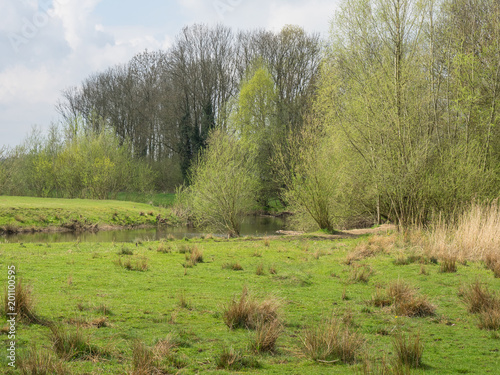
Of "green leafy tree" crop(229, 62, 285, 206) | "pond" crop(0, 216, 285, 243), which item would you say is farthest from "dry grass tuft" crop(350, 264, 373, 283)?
"green leafy tree" crop(229, 62, 285, 206)

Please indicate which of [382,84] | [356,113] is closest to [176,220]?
[356,113]

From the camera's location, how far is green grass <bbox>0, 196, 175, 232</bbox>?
96.7 ft

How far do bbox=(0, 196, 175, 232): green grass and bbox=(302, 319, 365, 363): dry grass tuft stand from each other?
27.6 m

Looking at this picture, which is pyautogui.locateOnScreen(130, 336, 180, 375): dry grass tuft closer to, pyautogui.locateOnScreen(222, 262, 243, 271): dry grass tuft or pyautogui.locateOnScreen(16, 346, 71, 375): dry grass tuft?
pyautogui.locateOnScreen(16, 346, 71, 375): dry grass tuft

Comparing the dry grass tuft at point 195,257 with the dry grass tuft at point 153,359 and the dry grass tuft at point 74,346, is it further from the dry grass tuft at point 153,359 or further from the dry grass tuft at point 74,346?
the dry grass tuft at point 153,359

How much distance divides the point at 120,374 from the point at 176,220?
32972 millimetres

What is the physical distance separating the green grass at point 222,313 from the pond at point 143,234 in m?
11.5

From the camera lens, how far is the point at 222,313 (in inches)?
275

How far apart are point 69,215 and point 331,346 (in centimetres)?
3023

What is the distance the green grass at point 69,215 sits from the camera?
29484mm

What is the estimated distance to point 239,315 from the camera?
6.52 meters

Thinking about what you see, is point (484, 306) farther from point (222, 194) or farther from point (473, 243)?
point (222, 194)

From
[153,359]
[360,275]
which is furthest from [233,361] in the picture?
[360,275]

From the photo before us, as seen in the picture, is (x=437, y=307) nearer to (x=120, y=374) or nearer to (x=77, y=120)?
(x=120, y=374)
